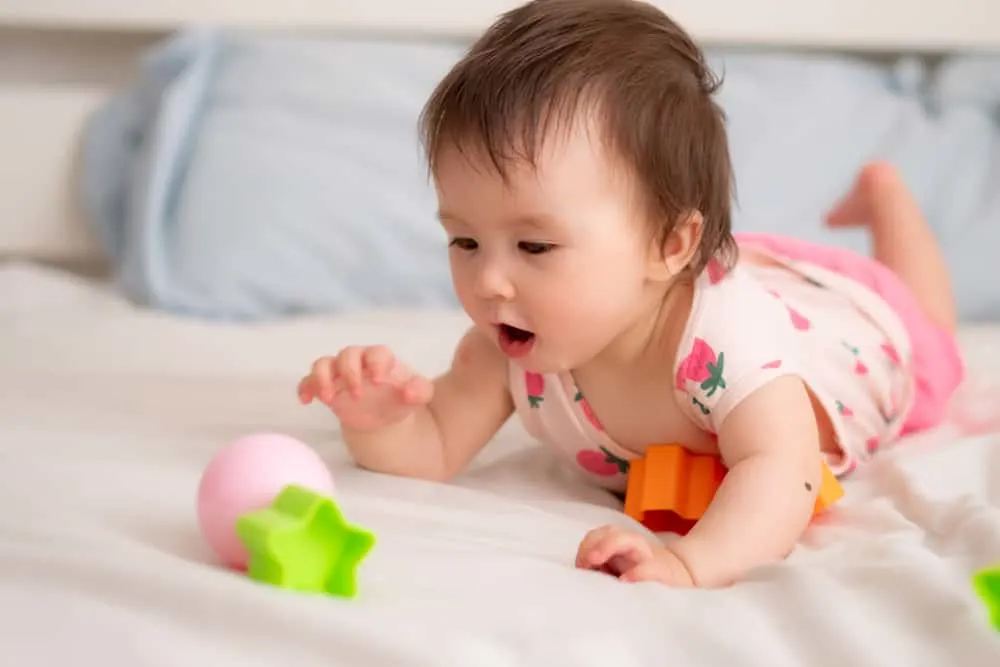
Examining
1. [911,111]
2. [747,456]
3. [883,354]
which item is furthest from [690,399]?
[911,111]

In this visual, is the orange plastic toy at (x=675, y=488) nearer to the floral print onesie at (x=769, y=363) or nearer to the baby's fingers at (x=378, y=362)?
the floral print onesie at (x=769, y=363)

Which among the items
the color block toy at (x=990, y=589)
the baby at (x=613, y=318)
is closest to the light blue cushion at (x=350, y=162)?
the baby at (x=613, y=318)

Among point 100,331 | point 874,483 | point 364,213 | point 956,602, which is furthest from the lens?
point 364,213

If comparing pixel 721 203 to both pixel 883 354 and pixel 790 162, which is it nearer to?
pixel 883 354

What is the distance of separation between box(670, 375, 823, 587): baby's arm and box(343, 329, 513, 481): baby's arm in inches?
8.6

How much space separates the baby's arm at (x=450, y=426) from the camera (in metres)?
1.01

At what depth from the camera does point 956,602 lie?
659 mm

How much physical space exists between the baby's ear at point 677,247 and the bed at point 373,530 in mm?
185

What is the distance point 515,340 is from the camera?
0.94 meters

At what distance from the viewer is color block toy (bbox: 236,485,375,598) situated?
0.69 m

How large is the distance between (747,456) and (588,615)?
253 mm

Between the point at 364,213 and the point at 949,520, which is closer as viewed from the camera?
the point at 949,520

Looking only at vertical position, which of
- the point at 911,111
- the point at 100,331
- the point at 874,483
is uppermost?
the point at 911,111

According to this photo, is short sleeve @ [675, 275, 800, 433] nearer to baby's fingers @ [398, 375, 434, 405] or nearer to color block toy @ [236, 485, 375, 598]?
baby's fingers @ [398, 375, 434, 405]
